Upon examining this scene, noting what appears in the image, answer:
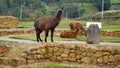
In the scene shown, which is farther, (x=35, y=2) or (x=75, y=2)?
(x=75, y=2)

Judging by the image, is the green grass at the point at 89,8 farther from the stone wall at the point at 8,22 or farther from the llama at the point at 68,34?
the llama at the point at 68,34

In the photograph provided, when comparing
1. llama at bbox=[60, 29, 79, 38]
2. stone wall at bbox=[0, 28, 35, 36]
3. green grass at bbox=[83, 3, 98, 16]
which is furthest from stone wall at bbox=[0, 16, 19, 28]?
green grass at bbox=[83, 3, 98, 16]

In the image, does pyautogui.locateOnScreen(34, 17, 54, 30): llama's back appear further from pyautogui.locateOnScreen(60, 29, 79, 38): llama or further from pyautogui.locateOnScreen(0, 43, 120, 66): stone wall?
pyautogui.locateOnScreen(60, 29, 79, 38): llama

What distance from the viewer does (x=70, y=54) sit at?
2016cm

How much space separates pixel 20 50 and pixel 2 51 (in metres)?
1.36

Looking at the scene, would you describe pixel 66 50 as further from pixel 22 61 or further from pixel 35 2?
pixel 35 2

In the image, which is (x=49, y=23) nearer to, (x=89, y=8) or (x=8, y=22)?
(x=8, y=22)

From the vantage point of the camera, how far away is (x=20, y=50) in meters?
19.9

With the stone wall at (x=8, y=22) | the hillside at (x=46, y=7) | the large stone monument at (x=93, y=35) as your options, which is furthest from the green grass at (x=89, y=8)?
the large stone monument at (x=93, y=35)

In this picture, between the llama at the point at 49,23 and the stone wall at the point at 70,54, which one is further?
the llama at the point at 49,23

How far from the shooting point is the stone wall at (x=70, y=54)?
1952cm

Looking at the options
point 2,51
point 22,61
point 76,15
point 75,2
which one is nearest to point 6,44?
point 2,51

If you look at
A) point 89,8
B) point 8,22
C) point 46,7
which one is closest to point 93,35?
point 8,22

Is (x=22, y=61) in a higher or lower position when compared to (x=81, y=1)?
higher
